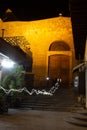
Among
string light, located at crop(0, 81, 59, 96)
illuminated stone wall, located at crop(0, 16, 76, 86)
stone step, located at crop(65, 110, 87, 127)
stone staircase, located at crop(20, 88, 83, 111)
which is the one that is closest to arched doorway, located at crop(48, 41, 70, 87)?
illuminated stone wall, located at crop(0, 16, 76, 86)

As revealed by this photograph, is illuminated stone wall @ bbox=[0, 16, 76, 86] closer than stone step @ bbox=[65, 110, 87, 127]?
No

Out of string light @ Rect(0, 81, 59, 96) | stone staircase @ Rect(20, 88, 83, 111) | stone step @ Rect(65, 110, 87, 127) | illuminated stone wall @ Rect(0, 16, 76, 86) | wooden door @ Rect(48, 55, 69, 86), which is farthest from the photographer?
illuminated stone wall @ Rect(0, 16, 76, 86)

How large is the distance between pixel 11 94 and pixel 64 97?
4417 millimetres

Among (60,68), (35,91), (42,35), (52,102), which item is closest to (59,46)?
(42,35)

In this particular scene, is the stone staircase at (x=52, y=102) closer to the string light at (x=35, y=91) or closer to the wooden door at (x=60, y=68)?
the string light at (x=35, y=91)

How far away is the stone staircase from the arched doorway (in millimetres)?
7139

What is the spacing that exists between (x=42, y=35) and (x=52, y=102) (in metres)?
12.3

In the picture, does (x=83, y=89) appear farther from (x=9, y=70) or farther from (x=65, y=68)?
(x=65, y=68)

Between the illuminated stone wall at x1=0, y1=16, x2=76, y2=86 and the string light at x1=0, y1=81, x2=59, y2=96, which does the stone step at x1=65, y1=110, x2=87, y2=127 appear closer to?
the string light at x1=0, y1=81, x2=59, y2=96

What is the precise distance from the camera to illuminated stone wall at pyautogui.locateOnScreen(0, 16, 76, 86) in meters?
29.3

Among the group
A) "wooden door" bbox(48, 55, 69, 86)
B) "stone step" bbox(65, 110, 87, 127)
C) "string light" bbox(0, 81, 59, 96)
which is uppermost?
"wooden door" bbox(48, 55, 69, 86)

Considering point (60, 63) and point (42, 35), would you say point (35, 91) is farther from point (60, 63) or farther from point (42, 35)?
point (42, 35)

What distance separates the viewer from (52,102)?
1911cm

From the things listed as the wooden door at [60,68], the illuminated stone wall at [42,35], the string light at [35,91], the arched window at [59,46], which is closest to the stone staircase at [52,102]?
the string light at [35,91]
